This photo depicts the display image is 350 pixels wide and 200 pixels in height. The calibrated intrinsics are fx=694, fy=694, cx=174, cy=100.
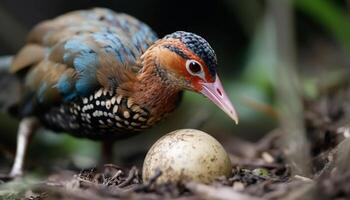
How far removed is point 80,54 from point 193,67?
2.90 feet

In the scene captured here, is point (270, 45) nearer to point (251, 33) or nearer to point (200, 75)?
point (251, 33)

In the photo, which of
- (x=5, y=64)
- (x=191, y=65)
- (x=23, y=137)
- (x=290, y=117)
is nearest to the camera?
(x=191, y=65)

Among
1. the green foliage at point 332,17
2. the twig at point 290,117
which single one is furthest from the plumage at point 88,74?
the green foliage at point 332,17

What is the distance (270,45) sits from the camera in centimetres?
693

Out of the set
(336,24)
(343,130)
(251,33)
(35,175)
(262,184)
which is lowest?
(262,184)

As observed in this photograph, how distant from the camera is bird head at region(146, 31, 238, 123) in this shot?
4012 mm

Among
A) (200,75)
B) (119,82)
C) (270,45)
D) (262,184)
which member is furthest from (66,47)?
(270,45)

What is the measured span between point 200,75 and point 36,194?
1.18 meters

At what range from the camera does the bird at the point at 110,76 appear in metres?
4.12

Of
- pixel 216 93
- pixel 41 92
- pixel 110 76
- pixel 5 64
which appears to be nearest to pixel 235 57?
pixel 5 64

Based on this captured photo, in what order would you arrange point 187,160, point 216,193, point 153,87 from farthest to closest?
point 153,87, point 187,160, point 216,193

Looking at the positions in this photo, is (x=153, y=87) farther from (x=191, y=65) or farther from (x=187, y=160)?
A: (x=187, y=160)

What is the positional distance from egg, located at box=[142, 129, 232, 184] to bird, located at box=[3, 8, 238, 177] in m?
0.37

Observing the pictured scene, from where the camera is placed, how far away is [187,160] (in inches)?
142
